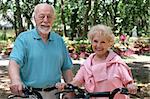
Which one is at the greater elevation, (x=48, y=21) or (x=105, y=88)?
(x=48, y=21)

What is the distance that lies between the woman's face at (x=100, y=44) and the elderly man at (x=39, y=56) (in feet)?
1.59

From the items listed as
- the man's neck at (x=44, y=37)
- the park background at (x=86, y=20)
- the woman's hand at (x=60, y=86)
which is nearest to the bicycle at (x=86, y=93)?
the woman's hand at (x=60, y=86)

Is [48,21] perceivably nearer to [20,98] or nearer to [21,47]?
[21,47]

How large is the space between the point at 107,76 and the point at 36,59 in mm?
689

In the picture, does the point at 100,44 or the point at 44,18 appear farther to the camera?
the point at 44,18

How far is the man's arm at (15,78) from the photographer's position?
328cm

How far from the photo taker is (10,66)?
3.49 m

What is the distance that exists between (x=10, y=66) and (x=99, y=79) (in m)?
0.79

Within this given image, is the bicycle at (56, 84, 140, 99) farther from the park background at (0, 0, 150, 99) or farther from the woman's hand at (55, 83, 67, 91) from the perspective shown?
the park background at (0, 0, 150, 99)

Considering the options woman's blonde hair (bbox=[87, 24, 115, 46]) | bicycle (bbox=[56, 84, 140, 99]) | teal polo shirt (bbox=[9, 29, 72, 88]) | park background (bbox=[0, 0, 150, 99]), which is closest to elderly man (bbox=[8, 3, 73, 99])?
teal polo shirt (bbox=[9, 29, 72, 88])

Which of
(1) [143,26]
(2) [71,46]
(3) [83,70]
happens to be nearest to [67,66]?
(3) [83,70]

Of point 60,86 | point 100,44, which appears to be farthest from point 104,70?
point 60,86

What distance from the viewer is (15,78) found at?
3389 mm

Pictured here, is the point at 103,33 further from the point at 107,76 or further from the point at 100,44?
the point at 107,76
